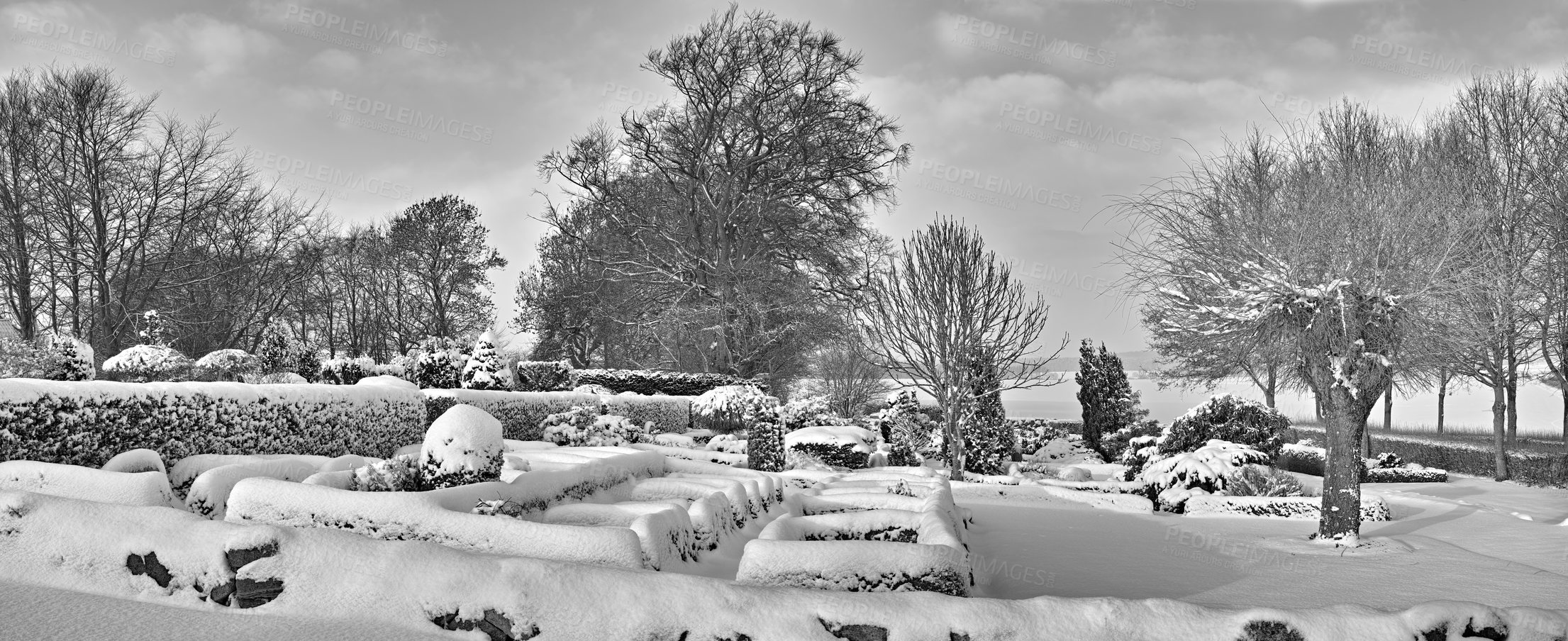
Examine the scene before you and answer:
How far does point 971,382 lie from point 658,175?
48.8 ft

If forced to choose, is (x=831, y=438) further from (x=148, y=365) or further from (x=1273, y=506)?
(x=148, y=365)

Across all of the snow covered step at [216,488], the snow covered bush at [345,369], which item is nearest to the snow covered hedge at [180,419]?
the snow covered step at [216,488]

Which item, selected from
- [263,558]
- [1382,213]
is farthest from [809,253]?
[263,558]

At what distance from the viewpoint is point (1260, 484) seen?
1311 cm

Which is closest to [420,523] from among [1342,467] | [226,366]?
[1342,467]

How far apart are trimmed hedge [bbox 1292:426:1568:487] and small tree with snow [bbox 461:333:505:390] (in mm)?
19802

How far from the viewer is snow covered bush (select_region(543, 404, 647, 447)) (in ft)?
46.0

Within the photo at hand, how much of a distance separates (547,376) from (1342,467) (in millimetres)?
16977

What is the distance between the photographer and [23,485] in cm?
609

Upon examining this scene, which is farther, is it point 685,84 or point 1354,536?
point 685,84

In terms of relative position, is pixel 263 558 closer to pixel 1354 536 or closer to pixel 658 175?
pixel 1354 536

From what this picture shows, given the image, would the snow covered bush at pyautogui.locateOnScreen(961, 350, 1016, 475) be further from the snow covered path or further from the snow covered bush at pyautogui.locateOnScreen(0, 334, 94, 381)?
the snow covered bush at pyautogui.locateOnScreen(0, 334, 94, 381)

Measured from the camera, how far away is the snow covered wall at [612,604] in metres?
3.61

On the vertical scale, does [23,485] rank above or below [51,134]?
below
